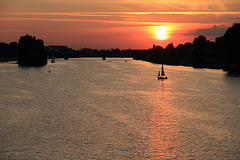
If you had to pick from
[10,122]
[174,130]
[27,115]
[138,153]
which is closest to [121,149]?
[138,153]

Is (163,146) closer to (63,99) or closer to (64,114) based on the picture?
(64,114)

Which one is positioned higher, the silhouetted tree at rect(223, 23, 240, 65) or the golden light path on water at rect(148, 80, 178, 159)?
the silhouetted tree at rect(223, 23, 240, 65)

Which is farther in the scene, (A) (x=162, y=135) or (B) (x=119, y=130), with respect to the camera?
Result: (B) (x=119, y=130)

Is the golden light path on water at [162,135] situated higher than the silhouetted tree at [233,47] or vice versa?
the silhouetted tree at [233,47]

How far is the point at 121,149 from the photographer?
97.9 feet

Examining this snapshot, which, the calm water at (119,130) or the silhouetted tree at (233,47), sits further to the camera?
the silhouetted tree at (233,47)

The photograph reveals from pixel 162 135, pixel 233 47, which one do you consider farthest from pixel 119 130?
pixel 233 47

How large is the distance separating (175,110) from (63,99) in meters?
26.0

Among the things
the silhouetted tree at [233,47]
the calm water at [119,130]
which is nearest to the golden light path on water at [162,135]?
the calm water at [119,130]

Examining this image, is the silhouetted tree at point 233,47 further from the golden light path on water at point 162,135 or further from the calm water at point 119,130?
the golden light path on water at point 162,135

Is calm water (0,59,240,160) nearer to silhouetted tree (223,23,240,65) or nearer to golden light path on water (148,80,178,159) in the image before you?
Answer: golden light path on water (148,80,178,159)

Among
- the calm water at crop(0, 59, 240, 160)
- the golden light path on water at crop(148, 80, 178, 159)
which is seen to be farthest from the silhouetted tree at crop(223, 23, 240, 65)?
the golden light path on water at crop(148, 80, 178, 159)

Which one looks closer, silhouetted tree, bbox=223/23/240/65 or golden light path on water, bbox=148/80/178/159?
golden light path on water, bbox=148/80/178/159

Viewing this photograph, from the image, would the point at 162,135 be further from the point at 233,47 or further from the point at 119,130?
the point at 233,47
